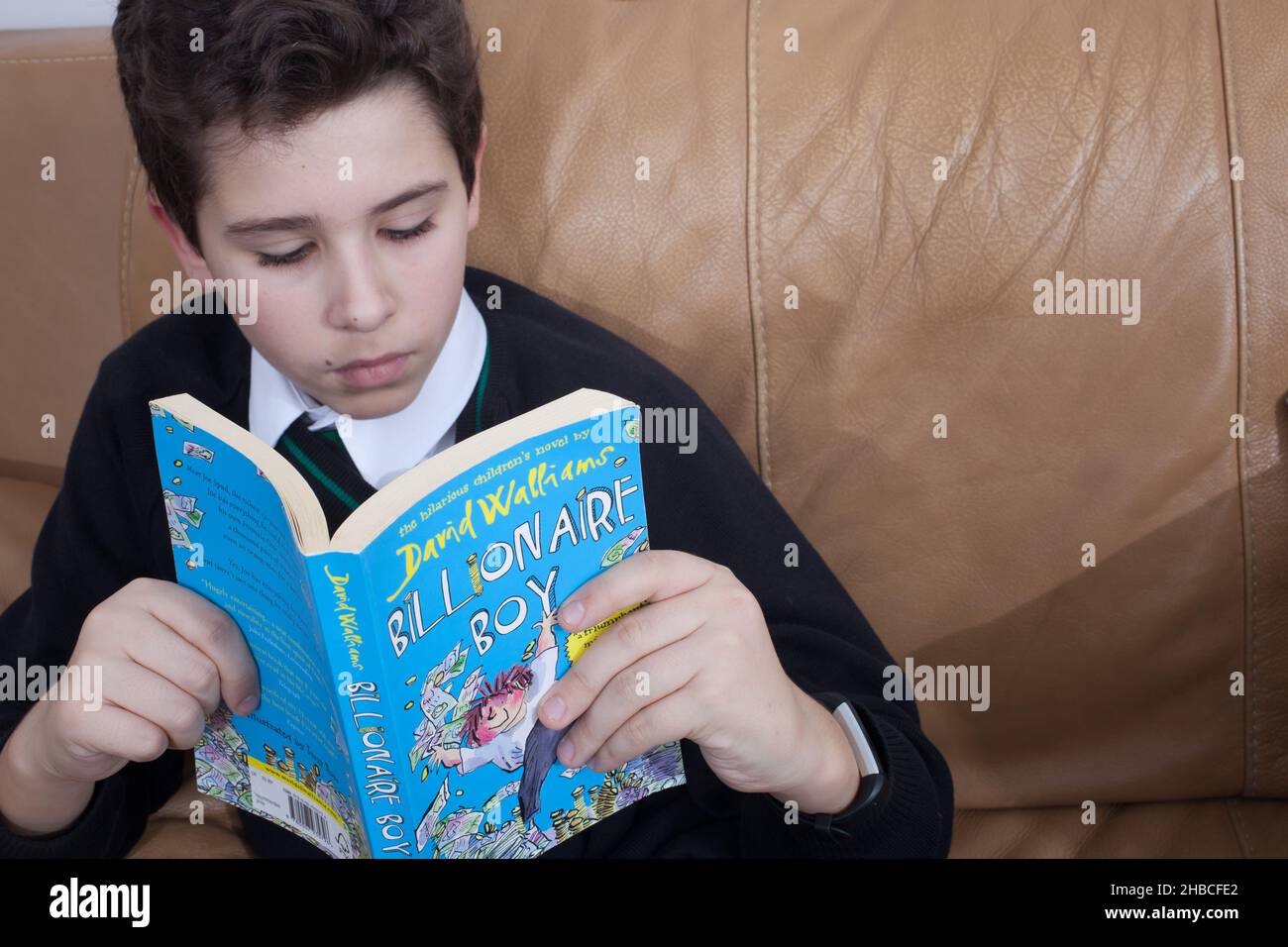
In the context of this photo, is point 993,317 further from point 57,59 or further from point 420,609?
point 57,59

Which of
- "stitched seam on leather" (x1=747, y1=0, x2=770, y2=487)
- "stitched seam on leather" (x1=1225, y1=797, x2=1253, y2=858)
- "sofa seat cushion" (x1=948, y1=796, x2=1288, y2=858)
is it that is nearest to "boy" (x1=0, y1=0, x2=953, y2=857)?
"stitched seam on leather" (x1=747, y1=0, x2=770, y2=487)

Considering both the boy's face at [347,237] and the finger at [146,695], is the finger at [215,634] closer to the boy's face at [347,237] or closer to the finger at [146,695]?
the finger at [146,695]

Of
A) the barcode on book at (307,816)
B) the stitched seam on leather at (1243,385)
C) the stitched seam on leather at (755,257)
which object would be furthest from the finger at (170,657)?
the stitched seam on leather at (1243,385)

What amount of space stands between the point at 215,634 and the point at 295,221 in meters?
0.29

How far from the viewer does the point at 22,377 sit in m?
1.35

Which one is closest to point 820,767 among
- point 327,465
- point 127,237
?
point 327,465

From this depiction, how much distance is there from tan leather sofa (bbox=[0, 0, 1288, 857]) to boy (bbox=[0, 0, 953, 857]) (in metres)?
0.13

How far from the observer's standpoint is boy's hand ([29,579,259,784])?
84 centimetres

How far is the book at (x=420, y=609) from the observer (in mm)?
715

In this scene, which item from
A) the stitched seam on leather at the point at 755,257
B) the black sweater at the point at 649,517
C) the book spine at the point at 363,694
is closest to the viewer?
the book spine at the point at 363,694

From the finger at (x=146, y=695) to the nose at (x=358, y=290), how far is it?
0.91 ft

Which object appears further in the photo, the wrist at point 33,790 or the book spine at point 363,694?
the wrist at point 33,790

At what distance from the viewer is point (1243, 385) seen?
1.11 metres

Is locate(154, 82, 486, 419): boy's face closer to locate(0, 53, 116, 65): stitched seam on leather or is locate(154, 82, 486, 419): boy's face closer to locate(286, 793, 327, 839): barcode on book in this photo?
locate(286, 793, 327, 839): barcode on book
